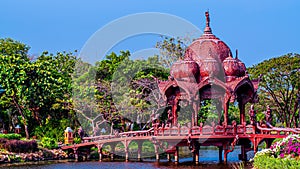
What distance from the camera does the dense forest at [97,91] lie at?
4425 cm

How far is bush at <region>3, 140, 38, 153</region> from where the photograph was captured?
37.2m

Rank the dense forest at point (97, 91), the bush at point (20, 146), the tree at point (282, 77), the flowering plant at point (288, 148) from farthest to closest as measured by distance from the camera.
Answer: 1. the tree at point (282, 77)
2. the dense forest at point (97, 91)
3. the bush at point (20, 146)
4. the flowering plant at point (288, 148)

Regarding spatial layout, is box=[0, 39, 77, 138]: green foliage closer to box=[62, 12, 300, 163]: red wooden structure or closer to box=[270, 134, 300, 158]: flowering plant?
box=[62, 12, 300, 163]: red wooden structure

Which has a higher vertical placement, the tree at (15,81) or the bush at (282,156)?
the tree at (15,81)

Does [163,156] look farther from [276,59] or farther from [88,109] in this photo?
[276,59]

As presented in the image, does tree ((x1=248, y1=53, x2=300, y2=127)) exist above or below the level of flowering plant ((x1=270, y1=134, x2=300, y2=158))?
above

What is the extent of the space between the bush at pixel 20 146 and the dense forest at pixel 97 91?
637 cm

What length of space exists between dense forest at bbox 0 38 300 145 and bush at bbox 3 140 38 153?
637cm

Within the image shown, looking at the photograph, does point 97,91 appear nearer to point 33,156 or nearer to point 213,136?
point 33,156

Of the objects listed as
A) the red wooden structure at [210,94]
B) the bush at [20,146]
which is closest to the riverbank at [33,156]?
the bush at [20,146]

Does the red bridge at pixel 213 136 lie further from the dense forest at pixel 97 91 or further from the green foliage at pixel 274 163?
the dense forest at pixel 97 91

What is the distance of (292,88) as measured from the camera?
46.9m

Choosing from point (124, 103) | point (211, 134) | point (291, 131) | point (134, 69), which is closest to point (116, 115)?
point (124, 103)

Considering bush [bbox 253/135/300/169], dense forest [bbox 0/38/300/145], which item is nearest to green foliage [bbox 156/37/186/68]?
dense forest [bbox 0/38/300/145]
